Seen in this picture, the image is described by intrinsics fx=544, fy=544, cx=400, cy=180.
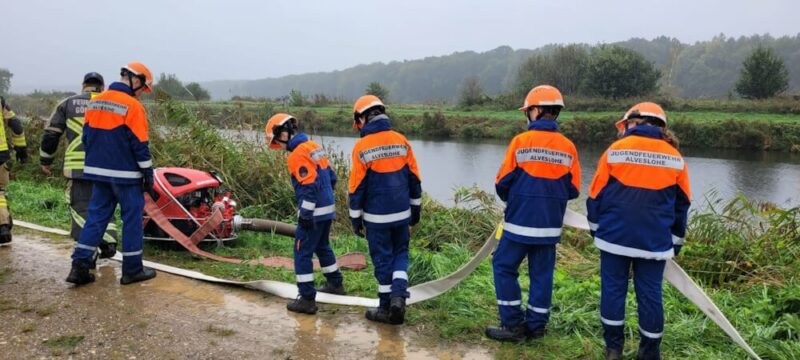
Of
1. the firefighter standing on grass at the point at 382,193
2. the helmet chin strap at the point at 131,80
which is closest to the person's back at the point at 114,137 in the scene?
the helmet chin strap at the point at 131,80

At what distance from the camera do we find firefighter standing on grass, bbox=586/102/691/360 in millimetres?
3264

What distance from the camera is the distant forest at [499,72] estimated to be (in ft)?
242

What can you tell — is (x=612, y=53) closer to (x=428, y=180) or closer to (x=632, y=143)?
(x=428, y=180)

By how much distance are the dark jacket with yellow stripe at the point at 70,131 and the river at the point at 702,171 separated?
4290 millimetres

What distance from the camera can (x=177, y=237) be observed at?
5.61 metres

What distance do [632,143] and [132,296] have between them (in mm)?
3951

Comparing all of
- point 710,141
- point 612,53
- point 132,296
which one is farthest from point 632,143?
point 612,53

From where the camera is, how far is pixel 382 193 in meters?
4.04

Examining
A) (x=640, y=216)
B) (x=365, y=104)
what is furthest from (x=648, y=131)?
(x=365, y=104)

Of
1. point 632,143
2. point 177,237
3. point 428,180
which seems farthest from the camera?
point 428,180

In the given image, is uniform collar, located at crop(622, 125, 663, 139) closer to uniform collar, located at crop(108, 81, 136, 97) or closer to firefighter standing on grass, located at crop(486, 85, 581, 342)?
firefighter standing on grass, located at crop(486, 85, 581, 342)

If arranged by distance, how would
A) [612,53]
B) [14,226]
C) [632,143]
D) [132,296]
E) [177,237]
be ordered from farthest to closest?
[612,53] → [14,226] → [177,237] → [132,296] → [632,143]

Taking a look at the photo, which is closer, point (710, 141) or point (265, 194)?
point (265, 194)

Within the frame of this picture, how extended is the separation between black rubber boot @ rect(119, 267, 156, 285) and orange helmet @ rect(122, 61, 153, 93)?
5.34 feet
